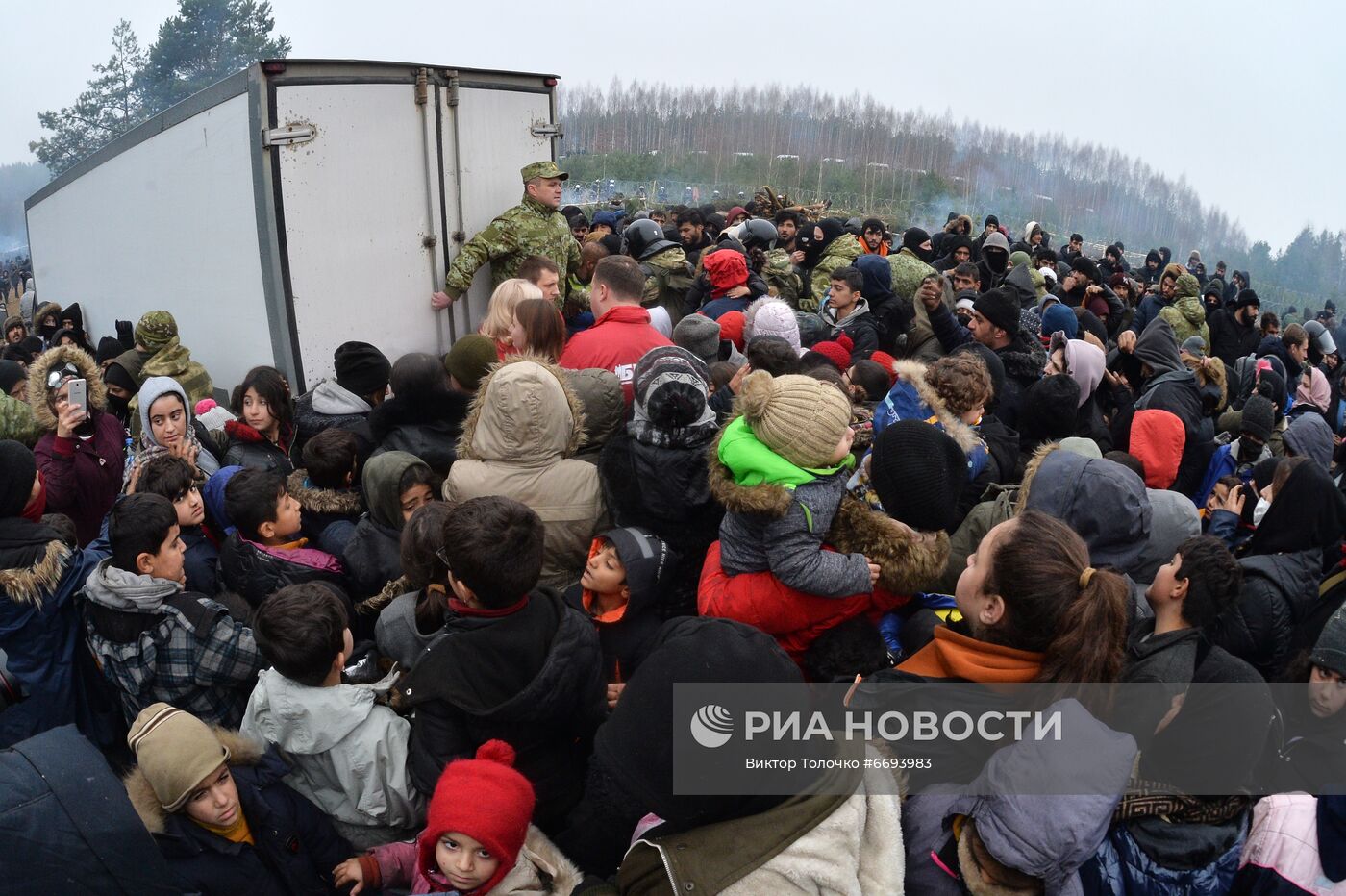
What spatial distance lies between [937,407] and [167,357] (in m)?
4.99

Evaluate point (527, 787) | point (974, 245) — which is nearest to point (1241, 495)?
point (527, 787)

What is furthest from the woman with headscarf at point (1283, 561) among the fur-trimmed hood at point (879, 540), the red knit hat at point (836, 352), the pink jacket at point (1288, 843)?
the red knit hat at point (836, 352)

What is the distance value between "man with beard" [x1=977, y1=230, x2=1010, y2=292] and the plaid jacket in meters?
8.46

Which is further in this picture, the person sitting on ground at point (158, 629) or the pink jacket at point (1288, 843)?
the person sitting on ground at point (158, 629)

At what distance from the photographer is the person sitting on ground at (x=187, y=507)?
11.4 feet

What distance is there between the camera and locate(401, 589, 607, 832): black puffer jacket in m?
2.47

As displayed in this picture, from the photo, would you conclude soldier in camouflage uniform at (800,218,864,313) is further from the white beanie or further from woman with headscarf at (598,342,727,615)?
woman with headscarf at (598,342,727,615)

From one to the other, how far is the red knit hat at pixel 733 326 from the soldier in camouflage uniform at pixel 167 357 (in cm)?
360

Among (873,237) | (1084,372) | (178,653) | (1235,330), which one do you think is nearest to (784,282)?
(873,237)

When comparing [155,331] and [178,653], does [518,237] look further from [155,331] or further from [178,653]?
[178,653]

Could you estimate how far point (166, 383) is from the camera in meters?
4.37

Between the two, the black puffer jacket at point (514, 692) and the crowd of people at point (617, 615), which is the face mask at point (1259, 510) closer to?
the crowd of people at point (617, 615)

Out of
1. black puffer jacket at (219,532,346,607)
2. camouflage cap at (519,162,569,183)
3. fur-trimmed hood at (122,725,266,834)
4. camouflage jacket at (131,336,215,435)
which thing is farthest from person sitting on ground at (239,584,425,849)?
camouflage cap at (519,162,569,183)

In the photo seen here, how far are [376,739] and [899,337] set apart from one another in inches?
188
